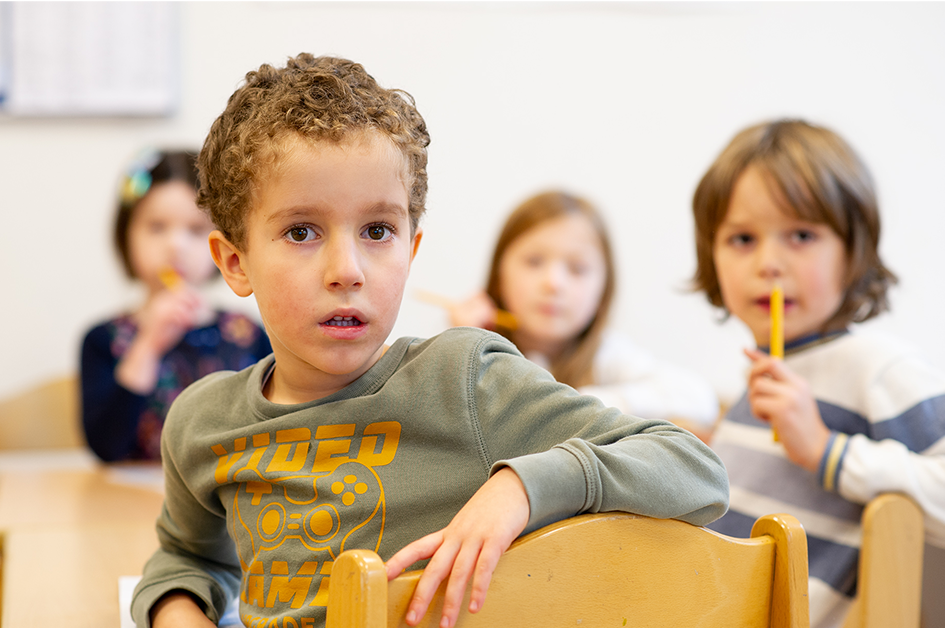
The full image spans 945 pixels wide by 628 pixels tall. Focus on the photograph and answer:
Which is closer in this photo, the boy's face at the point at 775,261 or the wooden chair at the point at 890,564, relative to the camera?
the wooden chair at the point at 890,564

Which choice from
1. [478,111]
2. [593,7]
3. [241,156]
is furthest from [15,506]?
[593,7]

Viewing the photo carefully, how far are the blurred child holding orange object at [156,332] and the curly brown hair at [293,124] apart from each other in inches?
45.9

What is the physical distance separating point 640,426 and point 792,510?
57 centimetres

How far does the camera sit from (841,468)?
0.96 meters

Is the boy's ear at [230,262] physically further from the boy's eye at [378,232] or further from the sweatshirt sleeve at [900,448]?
the sweatshirt sleeve at [900,448]

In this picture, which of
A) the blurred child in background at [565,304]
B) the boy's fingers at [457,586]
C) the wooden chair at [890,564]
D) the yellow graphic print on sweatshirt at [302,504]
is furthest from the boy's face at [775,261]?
the boy's fingers at [457,586]

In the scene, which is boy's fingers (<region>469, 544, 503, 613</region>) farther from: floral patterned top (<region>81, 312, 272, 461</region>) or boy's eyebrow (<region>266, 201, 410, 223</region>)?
floral patterned top (<region>81, 312, 272, 461</region>)

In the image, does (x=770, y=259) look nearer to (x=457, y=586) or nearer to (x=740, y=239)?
(x=740, y=239)

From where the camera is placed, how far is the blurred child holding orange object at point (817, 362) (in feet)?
3.20

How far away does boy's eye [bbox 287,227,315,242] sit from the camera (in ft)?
1.95

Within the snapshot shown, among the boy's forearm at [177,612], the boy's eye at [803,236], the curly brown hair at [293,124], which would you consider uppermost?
the curly brown hair at [293,124]

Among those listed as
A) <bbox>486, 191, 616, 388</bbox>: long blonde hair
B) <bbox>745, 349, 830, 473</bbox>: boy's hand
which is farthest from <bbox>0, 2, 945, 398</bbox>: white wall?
<bbox>745, 349, 830, 473</bbox>: boy's hand

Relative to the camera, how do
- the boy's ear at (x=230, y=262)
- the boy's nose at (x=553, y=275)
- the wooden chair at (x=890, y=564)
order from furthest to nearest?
the boy's nose at (x=553, y=275) → the wooden chair at (x=890, y=564) → the boy's ear at (x=230, y=262)

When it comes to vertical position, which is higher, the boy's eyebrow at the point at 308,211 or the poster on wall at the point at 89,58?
the poster on wall at the point at 89,58
